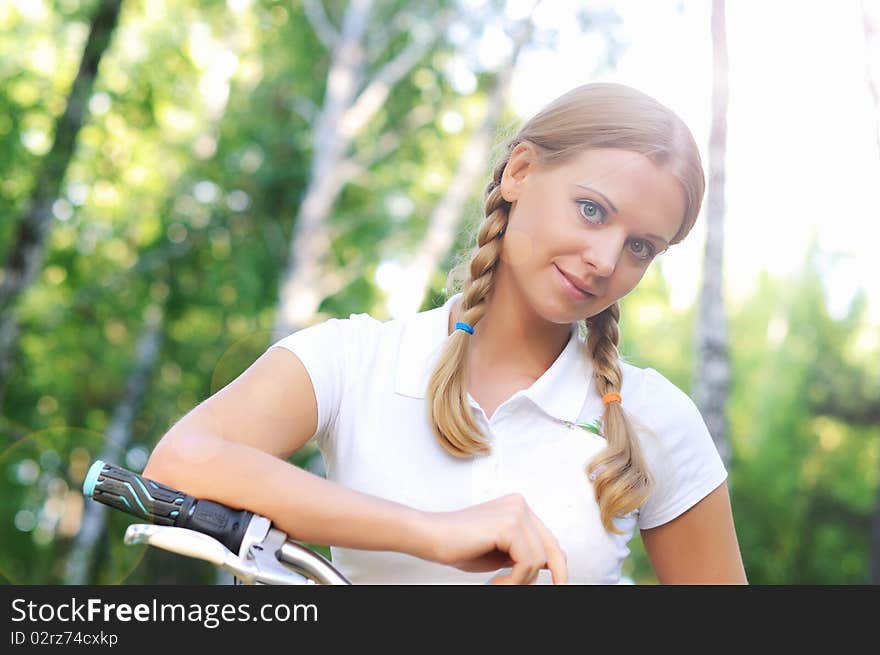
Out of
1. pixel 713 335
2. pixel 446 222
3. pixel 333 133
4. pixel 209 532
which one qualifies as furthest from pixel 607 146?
pixel 333 133

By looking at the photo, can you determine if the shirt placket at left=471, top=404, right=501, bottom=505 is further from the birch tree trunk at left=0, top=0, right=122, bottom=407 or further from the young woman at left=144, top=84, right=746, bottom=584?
the birch tree trunk at left=0, top=0, right=122, bottom=407

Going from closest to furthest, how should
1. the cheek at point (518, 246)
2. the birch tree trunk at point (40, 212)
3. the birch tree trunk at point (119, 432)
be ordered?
1. the cheek at point (518, 246)
2. the birch tree trunk at point (40, 212)
3. the birch tree trunk at point (119, 432)

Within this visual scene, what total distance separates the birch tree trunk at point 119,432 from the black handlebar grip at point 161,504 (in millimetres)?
9400

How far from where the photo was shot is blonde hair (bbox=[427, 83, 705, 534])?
141 centimetres

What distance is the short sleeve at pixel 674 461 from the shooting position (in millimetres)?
1516

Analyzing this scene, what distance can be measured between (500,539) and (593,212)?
488mm

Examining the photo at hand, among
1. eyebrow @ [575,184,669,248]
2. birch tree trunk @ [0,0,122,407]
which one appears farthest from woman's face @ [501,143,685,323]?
birch tree trunk @ [0,0,122,407]

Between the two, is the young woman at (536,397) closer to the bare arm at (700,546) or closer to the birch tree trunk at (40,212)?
the bare arm at (700,546)

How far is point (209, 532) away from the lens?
3.68 ft

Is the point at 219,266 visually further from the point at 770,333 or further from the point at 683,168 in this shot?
the point at 770,333

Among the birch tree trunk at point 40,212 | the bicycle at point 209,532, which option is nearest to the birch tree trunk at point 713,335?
the bicycle at point 209,532
